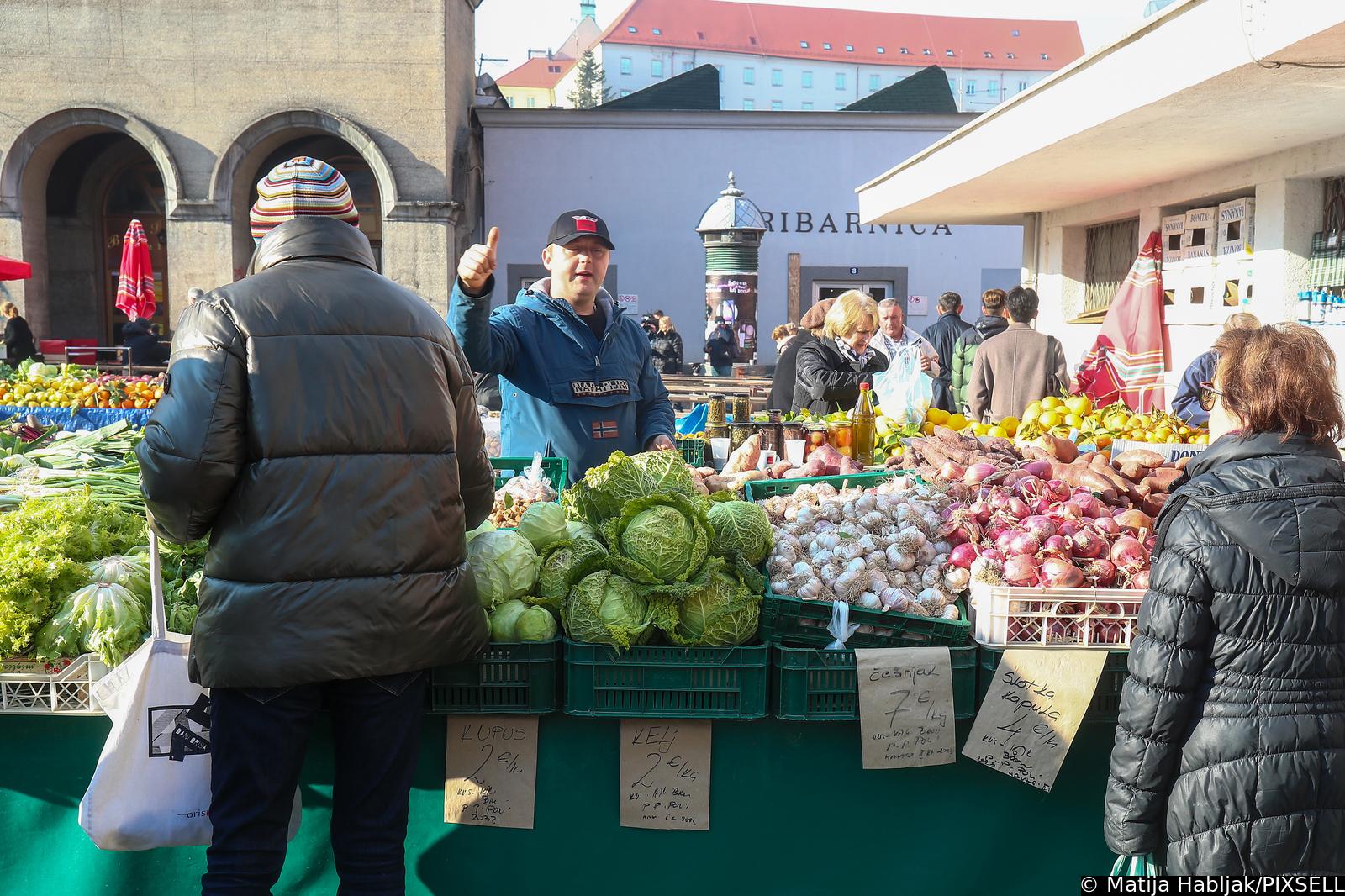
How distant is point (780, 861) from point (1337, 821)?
126 centimetres

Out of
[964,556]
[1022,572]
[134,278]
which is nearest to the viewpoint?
[1022,572]

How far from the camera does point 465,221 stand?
17.1 metres

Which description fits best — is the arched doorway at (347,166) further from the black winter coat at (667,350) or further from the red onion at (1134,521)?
the red onion at (1134,521)

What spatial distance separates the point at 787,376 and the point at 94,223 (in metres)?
16.3

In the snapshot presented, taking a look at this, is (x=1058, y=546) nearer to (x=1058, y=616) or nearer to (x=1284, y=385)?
(x=1058, y=616)

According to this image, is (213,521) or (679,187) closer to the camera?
(213,521)

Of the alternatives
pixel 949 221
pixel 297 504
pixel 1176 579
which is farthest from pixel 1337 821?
pixel 949 221

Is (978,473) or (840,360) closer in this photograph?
(978,473)

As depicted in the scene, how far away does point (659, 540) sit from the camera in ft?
8.69

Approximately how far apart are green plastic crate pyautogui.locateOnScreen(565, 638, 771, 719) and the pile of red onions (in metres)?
0.81

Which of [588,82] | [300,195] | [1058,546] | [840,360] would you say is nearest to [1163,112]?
[840,360]

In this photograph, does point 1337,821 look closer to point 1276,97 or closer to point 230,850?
point 230,850

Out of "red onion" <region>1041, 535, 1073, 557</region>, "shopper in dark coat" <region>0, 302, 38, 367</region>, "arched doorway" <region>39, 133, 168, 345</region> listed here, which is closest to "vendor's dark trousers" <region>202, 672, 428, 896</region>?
"red onion" <region>1041, 535, 1073, 557</region>

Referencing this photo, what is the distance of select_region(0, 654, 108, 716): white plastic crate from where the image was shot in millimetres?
2578
